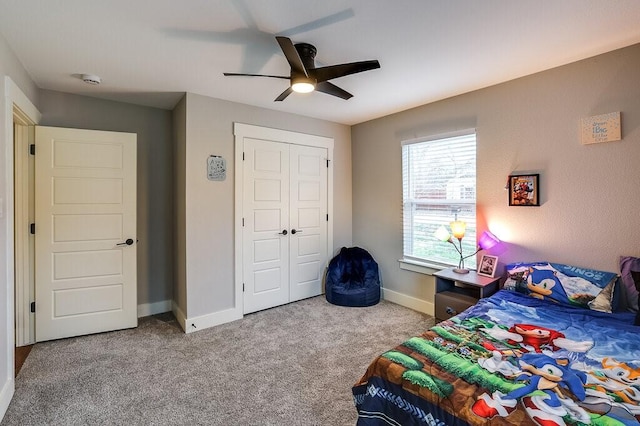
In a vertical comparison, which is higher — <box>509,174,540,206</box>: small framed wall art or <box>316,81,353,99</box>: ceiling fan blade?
<box>316,81,353,99</box>: ceiling fan blade

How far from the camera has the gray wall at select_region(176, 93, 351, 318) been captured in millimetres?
3156

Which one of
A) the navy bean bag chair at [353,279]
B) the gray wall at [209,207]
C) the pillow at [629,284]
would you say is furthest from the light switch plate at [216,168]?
the pillow at [629,284]

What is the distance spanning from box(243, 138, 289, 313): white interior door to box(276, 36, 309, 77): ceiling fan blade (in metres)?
1.66

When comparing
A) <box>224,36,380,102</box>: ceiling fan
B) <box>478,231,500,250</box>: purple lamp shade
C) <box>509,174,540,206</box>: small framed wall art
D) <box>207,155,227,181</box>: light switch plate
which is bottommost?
<box>478,231,500,250</box>: purple lamp shade

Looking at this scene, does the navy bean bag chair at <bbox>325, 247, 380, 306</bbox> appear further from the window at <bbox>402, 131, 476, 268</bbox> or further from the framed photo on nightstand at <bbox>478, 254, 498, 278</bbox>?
the framed photo on nightstand at <bbox>478, 254, 498, 278</bbox>

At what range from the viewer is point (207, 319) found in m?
3.24

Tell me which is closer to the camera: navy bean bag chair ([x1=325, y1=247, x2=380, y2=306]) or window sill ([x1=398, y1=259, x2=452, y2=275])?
window sill ([x1=398, y1=259, x2=452, y2=275])

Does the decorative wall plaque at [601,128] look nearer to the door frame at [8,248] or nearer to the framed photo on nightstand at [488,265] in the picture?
the framed photo on nightstand at [488,265]

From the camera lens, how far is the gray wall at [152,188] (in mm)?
3441

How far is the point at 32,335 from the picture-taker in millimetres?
2879

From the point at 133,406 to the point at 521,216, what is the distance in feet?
11.2

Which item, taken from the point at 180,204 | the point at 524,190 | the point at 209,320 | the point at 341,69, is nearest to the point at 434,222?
the point at 524,190

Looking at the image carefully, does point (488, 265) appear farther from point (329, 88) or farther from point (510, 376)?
point (329, 88)

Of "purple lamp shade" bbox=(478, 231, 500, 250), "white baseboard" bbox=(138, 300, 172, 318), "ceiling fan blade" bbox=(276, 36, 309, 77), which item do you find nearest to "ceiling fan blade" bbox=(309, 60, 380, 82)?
"ceiling fan blade" bbox=(276, 36, 309, 77)
